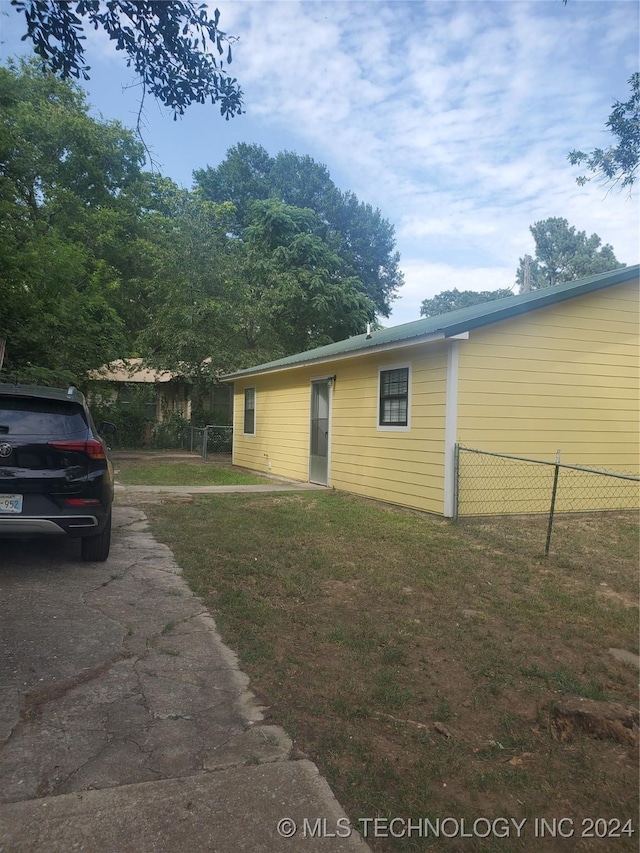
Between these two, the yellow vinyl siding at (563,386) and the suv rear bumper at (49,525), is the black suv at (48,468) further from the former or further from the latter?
the yellow vinyl siding at (563,386)

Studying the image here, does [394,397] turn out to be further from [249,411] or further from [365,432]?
[249,411]

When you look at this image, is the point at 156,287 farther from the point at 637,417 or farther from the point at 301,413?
the point at 637,417

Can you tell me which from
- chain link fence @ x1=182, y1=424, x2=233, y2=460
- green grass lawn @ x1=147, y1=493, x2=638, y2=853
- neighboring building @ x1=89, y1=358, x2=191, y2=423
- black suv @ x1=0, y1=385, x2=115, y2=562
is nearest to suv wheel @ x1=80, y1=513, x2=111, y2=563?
black suv @ x1=0, y1=385, x2=115, y2=562

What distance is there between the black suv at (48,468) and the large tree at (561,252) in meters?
48.3

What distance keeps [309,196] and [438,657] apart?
114 feet

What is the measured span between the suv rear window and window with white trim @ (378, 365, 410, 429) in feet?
17.8

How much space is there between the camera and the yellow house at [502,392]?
26.3 feet

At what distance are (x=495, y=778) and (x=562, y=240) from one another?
179 ft

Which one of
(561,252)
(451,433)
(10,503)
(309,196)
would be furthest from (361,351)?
(561,252)

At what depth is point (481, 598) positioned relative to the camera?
453cm

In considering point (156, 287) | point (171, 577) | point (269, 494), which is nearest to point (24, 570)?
point (171, 577)

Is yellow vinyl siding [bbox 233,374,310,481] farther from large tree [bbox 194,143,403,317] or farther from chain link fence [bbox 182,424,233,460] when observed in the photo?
large tree [bbox 194,143,403,317]

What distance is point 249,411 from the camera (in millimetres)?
16672

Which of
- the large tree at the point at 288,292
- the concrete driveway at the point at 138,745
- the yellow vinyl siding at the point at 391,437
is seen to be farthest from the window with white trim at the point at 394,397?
the large tree at the point at 288,292
